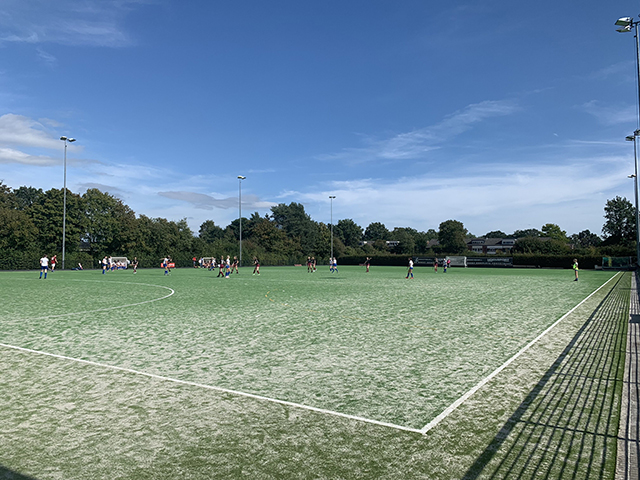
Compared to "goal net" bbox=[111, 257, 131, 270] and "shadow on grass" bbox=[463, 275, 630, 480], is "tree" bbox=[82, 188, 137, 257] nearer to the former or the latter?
"goal net" bbox=[111, 257, 131, 270]

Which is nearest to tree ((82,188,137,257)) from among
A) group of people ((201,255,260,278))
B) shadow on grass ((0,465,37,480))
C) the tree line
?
the tree line

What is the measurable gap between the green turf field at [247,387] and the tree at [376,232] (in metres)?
166

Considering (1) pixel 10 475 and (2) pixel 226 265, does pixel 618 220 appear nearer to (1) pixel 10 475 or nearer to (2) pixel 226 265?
(2) pixel 226 265

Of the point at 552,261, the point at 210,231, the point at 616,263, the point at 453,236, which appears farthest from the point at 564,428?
the point at 210,231

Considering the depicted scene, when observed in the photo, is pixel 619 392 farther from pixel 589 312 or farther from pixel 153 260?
pixel 153 260

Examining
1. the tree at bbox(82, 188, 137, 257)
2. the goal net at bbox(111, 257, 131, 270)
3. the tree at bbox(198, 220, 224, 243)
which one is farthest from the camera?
the tree at bbox(198, 220, 224, 243)

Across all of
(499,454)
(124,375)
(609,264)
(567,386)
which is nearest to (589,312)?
(567,386)

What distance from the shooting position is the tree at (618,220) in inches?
3542

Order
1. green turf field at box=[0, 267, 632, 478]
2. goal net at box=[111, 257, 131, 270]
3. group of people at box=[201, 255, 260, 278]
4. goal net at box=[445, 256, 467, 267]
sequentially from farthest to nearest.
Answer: goal net at box=[445, 256, 467, 267] → goal net at box=[111, 257, 131, 270] → group of people at box=[201, 255, 260, 278] → green turf field at box=[0, 267, 632, 478]

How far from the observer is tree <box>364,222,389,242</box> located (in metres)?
178

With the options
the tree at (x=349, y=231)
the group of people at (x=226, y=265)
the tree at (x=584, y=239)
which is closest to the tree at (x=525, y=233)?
the tree at (x=584, y=239)

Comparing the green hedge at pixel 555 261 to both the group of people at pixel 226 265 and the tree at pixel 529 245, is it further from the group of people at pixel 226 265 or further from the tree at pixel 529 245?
the group of people at pixel 226 265

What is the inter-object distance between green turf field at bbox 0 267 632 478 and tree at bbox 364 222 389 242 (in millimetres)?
165676

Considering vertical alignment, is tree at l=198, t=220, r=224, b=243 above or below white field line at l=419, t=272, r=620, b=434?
above
